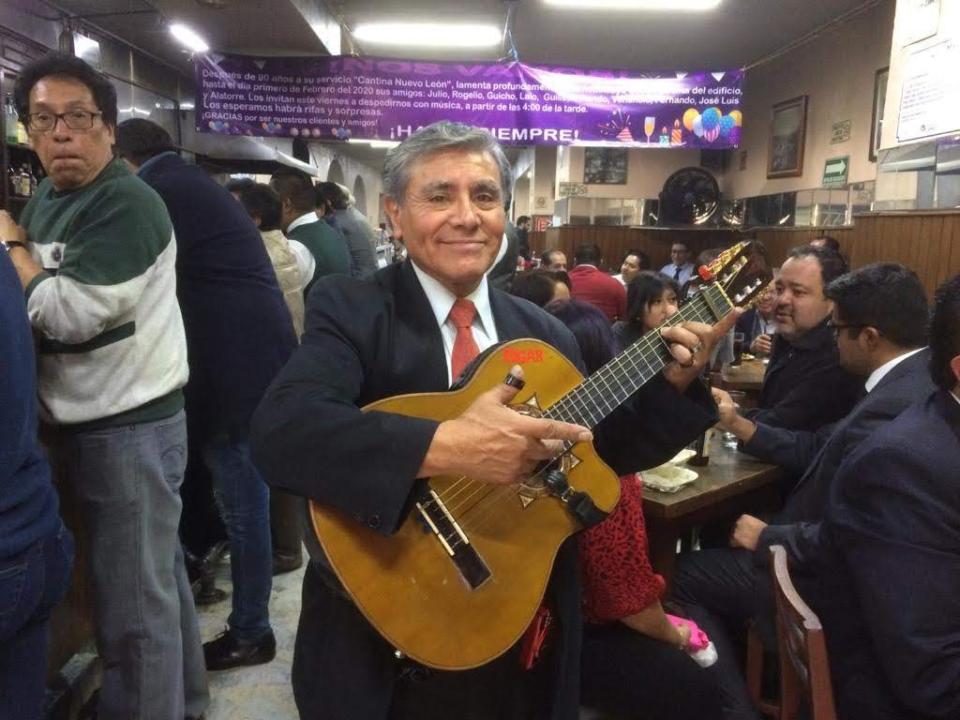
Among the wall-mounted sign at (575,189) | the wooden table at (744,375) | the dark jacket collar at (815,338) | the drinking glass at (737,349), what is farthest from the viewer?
the wall-mounted sign at (575,189)

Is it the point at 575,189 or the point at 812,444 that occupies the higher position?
the point at 575,189

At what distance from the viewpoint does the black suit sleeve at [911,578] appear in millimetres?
1349

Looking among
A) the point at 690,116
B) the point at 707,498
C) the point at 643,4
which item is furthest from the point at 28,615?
the point at 643,4

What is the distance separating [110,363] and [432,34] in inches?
241

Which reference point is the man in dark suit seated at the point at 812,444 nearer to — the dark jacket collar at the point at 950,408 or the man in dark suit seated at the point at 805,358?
the man in dark suit seated at the point at 805,358

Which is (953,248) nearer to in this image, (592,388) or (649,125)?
(592,388)

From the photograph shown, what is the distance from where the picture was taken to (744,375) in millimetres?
4352

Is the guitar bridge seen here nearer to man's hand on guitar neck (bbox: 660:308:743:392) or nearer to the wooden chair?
man's hand on guitar neck (bbox: 660:308:743:392)

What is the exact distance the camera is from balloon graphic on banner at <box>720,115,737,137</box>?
6.00m

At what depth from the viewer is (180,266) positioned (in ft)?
7.71

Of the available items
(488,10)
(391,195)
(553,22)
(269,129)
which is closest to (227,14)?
(269,129)

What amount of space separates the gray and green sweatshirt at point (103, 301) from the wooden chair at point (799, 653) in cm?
154

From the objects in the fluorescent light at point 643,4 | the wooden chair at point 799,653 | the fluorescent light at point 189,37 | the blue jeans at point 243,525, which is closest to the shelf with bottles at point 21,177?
the fluorescent light at point 189,37

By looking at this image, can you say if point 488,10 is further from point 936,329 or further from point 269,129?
point 936,329
